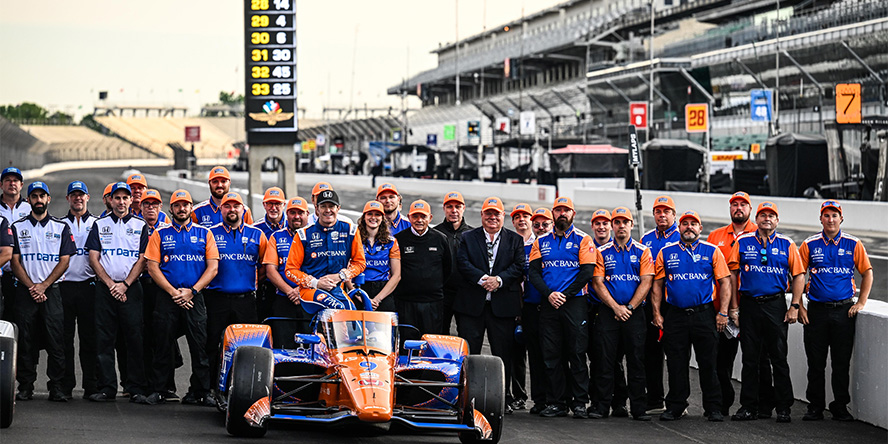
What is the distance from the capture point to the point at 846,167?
34.2 metres

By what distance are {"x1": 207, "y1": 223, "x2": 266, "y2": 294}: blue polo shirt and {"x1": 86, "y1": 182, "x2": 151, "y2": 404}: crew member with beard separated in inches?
26.1

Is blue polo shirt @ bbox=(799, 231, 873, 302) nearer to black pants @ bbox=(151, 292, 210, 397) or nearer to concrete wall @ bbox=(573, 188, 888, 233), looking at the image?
black pants @ bbox=(151, 292, 210, 397)

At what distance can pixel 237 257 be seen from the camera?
398 inches

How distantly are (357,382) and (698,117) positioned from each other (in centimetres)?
3387

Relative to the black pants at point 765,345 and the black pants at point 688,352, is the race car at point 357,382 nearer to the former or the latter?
the black pants at point 688,352

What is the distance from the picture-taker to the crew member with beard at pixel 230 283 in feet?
33.2

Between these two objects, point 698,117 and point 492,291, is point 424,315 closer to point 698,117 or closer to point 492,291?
point 492,291

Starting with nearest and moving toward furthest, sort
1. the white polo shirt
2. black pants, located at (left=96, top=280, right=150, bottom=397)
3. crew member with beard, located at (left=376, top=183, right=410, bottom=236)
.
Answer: black pants, located at (left=96, top=280, right=150, bottom=397) < the white polo shirt < crew member with beard, located at (left=376, top=183, right=410, bottom=236)

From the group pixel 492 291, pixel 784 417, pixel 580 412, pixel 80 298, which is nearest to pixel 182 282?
pixel 80 298

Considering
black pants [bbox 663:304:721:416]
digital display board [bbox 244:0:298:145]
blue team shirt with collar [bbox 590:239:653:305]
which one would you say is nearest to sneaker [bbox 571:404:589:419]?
black pants [bbox 663:304:721:416]

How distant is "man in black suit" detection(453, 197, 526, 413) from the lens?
10211mm

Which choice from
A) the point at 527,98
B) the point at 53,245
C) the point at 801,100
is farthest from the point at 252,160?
the point at 527,98

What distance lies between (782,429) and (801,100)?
44928 millimetres

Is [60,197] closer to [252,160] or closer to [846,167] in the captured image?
[252,160]
